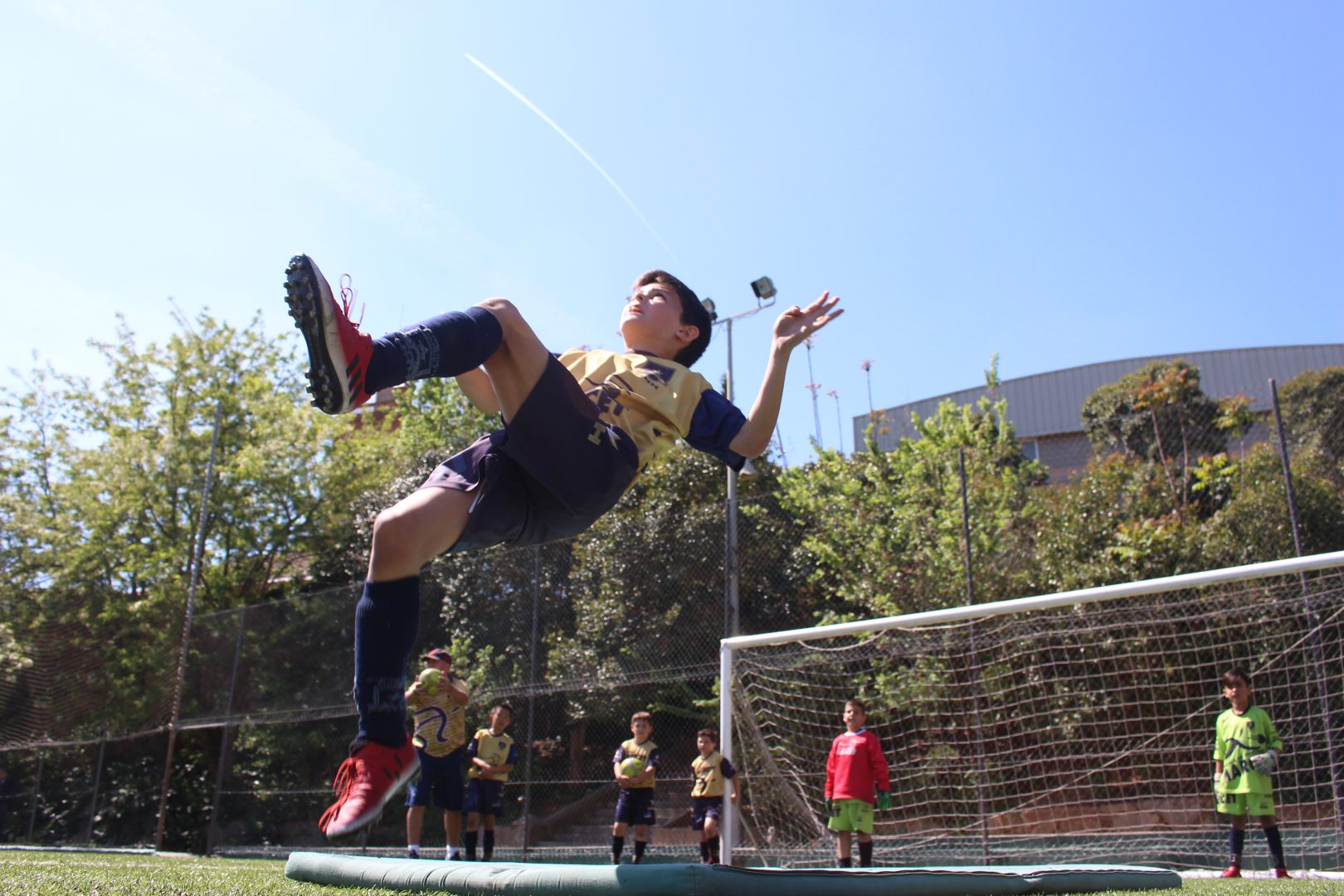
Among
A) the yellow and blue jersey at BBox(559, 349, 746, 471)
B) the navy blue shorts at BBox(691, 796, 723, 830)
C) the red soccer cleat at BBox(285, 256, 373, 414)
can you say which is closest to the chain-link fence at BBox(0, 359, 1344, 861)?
the navy blue shorts at BBox(691, 796, 723, 830)

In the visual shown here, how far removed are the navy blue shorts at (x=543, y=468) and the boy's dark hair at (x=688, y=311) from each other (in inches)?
26.9

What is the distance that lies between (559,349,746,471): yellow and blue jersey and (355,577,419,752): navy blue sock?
0.71m

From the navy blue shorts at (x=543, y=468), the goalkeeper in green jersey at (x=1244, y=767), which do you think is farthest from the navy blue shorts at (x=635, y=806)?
the navy blue shorts at (x=543, y=468)

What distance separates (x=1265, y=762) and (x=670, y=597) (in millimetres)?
5619

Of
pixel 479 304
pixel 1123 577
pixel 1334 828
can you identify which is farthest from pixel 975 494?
pixel 479 304

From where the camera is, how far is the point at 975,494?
35.0 ft

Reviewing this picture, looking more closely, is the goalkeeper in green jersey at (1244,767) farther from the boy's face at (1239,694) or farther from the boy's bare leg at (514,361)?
the boy's bare leg at (514,361)

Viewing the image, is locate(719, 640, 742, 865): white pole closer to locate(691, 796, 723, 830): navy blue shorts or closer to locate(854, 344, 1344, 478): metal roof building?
locate(691, 796, 723, 830): navy blue shorts

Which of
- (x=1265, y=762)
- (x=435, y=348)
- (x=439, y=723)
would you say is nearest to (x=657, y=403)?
(x=435, y=348)

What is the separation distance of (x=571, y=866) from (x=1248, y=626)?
6.40 meters

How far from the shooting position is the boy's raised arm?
2764mm

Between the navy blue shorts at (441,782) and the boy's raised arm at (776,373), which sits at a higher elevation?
the boy's raised arm at (776,373)

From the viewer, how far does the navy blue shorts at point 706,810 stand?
827cm

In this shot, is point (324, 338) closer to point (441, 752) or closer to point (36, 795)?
point (441, 752)
